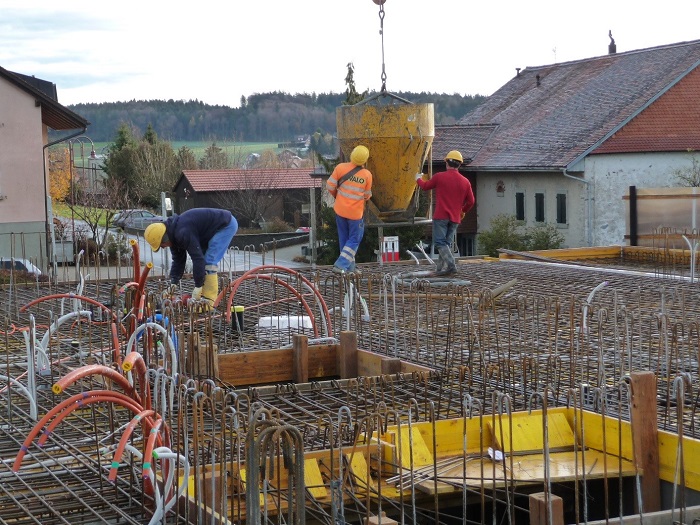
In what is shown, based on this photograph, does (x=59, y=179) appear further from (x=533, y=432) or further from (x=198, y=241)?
(x=533, y=432)

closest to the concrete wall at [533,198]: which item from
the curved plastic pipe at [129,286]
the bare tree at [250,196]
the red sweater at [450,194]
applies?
the bare tree at [250,196]

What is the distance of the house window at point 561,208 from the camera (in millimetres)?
29266

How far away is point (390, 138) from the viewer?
467 inches

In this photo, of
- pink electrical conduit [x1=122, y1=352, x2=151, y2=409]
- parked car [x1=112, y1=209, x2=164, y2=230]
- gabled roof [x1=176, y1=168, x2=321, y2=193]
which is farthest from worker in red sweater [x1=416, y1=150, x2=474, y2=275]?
gabled roof [x1=176, y1=168, x2=321, y2=193]

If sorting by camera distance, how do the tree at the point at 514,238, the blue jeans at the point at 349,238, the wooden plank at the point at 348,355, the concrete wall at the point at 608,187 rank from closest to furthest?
1. the wooden plank at the point at 348,355
2. the blue jeans at the point at 349,238
3. the tree at the point at 514,238
4. the concrete wall at the point at 608,187

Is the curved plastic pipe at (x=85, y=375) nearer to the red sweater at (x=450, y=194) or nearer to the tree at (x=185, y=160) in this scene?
the red sweater at (x=450, y=194)

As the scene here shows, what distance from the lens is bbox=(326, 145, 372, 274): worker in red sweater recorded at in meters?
11.9

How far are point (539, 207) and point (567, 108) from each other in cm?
393

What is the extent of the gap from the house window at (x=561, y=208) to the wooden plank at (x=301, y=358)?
2128 cm

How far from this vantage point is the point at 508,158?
102 ft

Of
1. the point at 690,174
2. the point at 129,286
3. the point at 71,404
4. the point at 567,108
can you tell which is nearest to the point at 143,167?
the point at 567,108

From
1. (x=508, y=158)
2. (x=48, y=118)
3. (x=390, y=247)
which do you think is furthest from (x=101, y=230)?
(x=390, y=247)

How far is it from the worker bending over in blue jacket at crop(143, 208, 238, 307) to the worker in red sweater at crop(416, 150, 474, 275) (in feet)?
10.1

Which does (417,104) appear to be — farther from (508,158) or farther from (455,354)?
(508,158)
